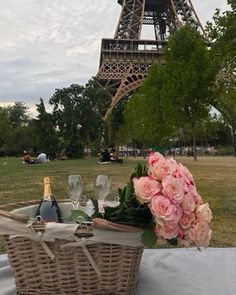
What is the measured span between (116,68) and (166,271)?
42.3 m

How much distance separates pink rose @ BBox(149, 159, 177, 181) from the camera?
1653mm

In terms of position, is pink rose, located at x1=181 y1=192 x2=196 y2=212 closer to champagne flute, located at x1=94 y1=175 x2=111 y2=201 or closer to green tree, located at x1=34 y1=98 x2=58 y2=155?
champagne flute, located at x1=94 y1=175 x2=111 y2=201

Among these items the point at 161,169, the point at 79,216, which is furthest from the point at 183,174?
the point at 79,216

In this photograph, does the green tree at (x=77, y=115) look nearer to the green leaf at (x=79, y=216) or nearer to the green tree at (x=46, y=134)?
the green tree at (x=46, y=134)

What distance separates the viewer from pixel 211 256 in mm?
2475

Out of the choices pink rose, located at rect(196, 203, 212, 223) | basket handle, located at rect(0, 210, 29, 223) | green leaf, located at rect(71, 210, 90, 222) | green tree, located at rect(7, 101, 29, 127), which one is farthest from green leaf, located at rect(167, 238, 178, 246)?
green tree, located at rect(7, 101, 29, 127)

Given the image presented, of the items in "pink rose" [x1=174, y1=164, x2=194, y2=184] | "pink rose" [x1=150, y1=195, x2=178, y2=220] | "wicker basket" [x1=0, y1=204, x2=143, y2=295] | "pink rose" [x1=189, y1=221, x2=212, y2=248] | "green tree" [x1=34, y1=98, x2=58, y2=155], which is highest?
"green tree" [x1=34, y1=98, x2=58, y2=155]

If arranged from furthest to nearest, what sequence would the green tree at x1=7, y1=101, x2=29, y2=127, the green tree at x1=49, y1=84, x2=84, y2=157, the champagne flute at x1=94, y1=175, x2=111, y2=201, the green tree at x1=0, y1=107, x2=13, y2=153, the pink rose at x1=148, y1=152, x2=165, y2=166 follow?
the green tree at x1=7, y1=101, x2=29, y2=127
the green tree at x1=0, y1=107, x2=13, y2=153
the green tree at x1=49, y1=84, x2=84, y2=157
the champagne flute at x1=94, y1=175, x2=111, y2=201
the pink rose at x1=148, y1=152, x2=165, y2=166

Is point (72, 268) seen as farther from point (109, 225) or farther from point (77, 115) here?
point (77, 115)

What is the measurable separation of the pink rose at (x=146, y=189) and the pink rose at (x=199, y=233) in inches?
7.4

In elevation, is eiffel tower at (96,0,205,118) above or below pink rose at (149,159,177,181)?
above

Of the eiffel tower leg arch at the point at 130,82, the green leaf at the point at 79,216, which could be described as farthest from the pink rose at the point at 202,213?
the eiffel tower leg arch at the point at 130,82

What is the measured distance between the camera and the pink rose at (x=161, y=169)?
5.42 ft

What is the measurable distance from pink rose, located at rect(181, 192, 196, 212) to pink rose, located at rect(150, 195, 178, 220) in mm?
49
